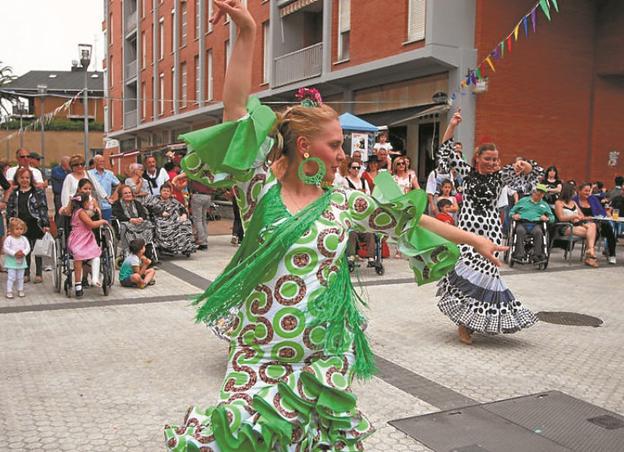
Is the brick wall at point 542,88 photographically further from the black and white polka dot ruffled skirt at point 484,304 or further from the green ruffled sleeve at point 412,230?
the green ruffled sleeve at point 412,230

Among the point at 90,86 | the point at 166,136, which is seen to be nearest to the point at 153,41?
the point at 166,136

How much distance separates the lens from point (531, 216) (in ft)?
37.6

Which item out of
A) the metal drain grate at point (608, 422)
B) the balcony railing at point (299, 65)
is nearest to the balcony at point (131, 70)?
the balcony railing at point (299, 65)

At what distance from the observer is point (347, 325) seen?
7.81ft

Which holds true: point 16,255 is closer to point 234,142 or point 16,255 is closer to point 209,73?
point 234,142

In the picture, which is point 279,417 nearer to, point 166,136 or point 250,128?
point 250,128

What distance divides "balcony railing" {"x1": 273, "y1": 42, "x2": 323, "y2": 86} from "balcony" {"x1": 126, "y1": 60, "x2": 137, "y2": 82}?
21660mm

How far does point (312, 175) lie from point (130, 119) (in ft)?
148

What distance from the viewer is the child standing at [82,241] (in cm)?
821

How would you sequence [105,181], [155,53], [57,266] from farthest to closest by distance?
1. [155,53]
2. [105,181]
3. [57,266]

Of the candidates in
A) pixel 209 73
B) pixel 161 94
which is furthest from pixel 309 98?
pixel 161 94

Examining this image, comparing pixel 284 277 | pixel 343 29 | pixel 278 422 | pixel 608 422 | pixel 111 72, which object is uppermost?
pixel 111 72

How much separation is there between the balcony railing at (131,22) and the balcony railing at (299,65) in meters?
22.2

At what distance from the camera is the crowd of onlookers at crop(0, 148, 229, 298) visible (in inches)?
327
